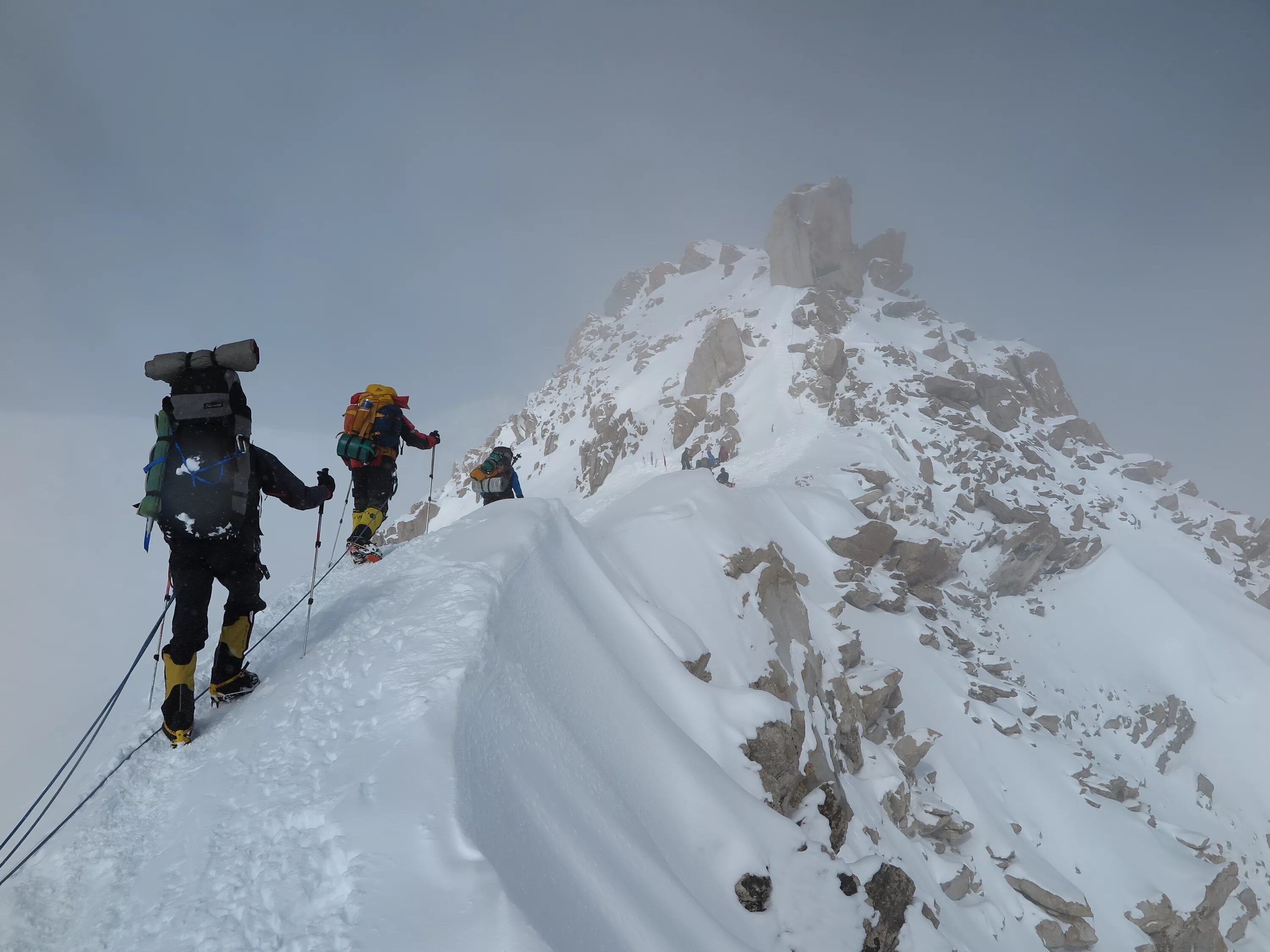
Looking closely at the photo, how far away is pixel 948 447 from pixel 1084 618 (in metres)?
13.0

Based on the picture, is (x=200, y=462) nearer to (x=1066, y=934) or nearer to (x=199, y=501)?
(x=199, y=501)

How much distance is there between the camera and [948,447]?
36.3m

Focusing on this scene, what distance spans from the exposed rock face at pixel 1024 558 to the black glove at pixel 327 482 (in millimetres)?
36529

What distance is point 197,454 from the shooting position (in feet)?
12.9

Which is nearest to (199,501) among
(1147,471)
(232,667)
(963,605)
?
(232,667)

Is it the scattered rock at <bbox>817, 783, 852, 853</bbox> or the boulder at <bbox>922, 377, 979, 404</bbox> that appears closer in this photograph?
the scattered rock at <bbox>817, 783, 852, 853</bbox>

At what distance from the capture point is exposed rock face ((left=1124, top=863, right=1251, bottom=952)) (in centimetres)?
1661

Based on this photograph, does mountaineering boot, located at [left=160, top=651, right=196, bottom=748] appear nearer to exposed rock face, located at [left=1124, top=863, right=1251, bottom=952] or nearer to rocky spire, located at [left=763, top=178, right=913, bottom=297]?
exposed rock face, located at [left=1124, top=863, right=1251, bottom=952]

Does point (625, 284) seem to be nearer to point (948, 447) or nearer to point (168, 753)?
point (948, 447)

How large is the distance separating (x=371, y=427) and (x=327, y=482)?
2293 mm

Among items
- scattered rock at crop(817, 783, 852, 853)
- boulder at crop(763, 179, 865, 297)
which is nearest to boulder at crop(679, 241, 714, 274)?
boulder at crop(763, 179, 865, 297)

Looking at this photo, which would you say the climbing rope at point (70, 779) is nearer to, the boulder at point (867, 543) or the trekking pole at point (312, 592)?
the trekking pole at point (312, 592)

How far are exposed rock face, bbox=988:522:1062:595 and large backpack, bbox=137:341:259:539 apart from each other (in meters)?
37.5

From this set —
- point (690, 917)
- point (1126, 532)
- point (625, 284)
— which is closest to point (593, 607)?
point (690, 917)
